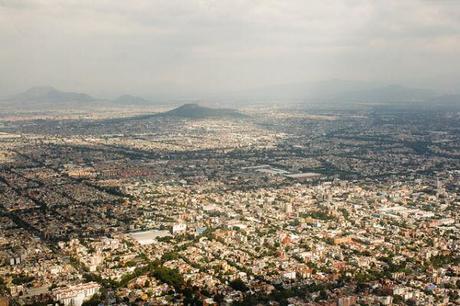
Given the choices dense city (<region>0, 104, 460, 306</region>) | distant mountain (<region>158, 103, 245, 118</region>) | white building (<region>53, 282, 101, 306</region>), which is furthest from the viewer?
distant mountain (<region>158, 103, 245, 118</region>)

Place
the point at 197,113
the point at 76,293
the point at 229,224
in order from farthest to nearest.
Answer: the point at 197,113
the point at 229,224
the point at 76,293

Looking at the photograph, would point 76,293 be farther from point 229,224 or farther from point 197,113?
point 197,113

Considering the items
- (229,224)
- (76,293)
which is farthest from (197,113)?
Answer: (76,293)

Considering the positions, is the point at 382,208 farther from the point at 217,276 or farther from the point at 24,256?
the point at 24,256

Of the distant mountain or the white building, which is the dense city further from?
the distant mountain

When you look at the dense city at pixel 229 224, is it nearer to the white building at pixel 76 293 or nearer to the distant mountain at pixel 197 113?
the white building at pixel 76 293

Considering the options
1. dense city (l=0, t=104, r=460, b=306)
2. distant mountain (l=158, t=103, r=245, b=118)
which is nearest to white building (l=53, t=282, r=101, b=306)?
dense city (l=0, t=104, r=460, b=306)

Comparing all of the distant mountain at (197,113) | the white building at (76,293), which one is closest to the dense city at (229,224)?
the white building at (76,293)

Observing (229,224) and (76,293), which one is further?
(229,224)

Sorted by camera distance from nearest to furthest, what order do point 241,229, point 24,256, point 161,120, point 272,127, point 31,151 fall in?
1. point 24,256
2. point 241,229
3. point 31,151
4. point 272,127
5. point 161,120

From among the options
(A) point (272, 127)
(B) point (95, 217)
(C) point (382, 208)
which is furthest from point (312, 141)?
(B) point (95, 217)

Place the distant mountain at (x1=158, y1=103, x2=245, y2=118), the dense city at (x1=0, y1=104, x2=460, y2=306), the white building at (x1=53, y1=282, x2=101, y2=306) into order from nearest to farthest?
1. the white building at (x1=53, y1=282, x2=101, y2=306)
2. the dense city at (x1=0, y1=104, x2=460, y2=306)
3. the distant mountain at (x1=158, y1=103, x2=245, y2=118)
